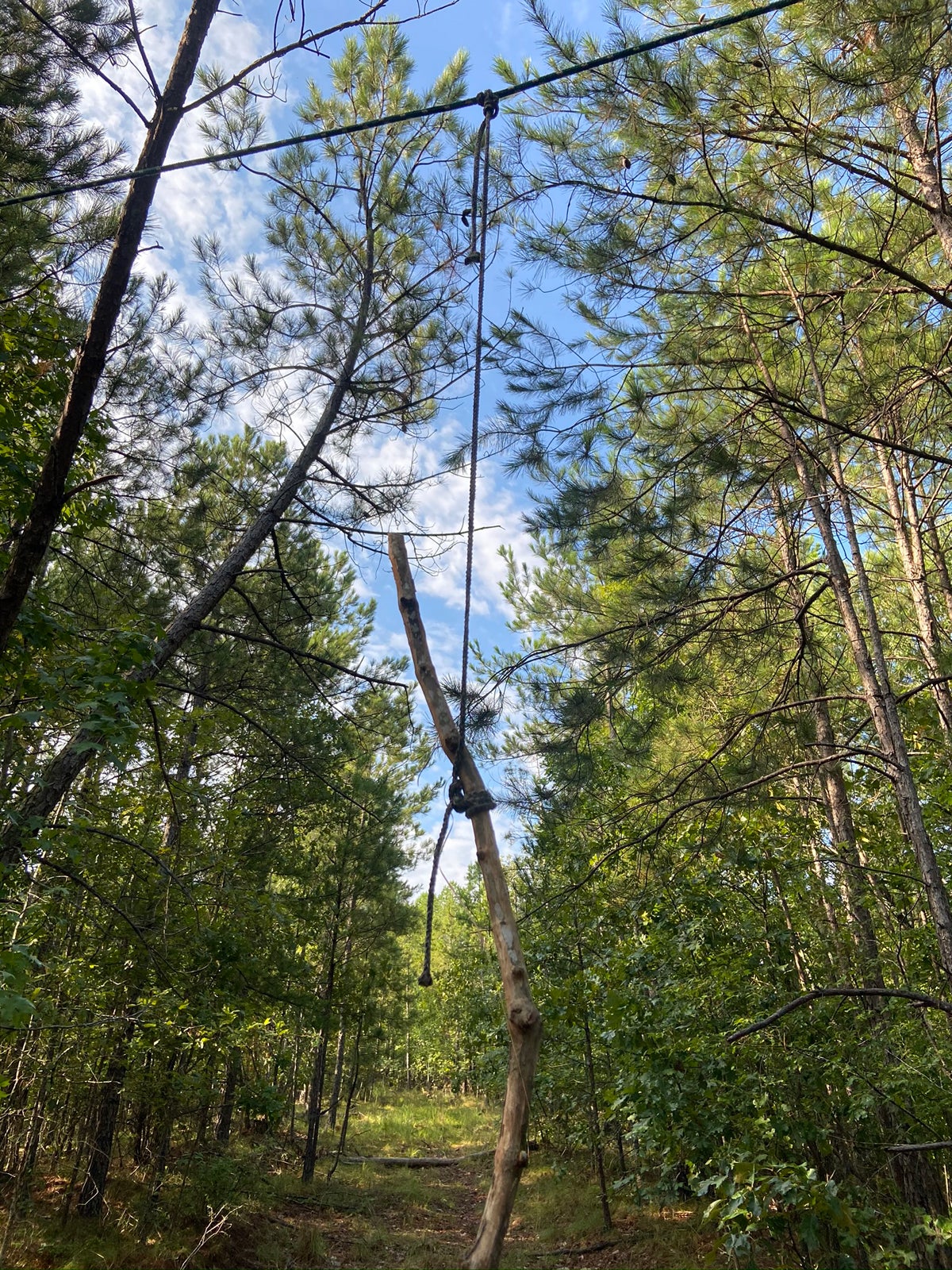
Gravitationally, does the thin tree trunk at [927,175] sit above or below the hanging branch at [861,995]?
above

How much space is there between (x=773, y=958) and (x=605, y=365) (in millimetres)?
4241

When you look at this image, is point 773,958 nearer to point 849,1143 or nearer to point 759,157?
point 849,1143

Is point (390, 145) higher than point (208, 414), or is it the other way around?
point (390, 145)

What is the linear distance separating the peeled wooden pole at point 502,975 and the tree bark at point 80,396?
4.16ft

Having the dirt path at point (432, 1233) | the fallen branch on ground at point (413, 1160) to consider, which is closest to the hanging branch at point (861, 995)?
the dirt path at point (432, 1233)

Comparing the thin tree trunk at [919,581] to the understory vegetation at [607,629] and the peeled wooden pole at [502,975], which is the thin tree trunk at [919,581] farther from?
the peeled wooden pole at [502,975]

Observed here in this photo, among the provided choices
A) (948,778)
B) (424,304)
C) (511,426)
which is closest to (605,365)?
(511,426)

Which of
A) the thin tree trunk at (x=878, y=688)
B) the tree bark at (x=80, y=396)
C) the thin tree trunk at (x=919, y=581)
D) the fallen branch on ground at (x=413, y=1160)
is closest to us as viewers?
the tree bark at (x=80, y=396)

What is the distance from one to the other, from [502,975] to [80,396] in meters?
2.55

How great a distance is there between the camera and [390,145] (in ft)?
17.9

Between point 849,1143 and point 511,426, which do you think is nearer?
point 849,1143

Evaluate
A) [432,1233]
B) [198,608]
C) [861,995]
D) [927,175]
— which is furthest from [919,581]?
[432,1233]

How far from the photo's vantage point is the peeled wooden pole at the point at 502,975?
5.92 ft

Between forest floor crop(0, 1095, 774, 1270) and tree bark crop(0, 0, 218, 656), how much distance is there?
16.3ft
